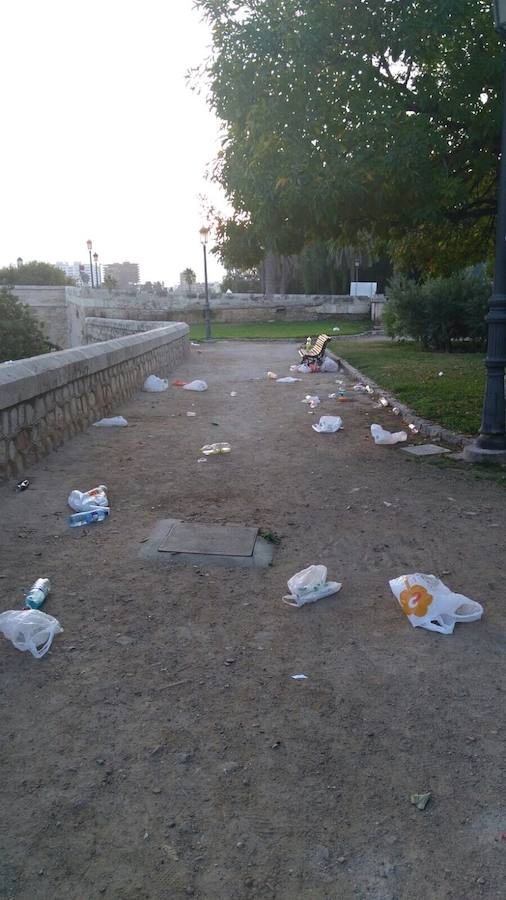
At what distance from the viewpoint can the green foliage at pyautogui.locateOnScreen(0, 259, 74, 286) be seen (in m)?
71.1

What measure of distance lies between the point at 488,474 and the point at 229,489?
8.22 ft

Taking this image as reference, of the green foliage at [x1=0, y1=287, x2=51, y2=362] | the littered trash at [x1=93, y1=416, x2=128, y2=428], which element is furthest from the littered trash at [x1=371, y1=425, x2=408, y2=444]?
the green foliage at [x1=0, y1=287, x2=51, y2=362]

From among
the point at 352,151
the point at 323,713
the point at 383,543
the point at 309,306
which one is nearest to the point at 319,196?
the point at 352,151

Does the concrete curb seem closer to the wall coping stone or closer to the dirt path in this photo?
the dirt path

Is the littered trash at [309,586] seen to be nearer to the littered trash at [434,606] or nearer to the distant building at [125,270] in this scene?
the littered trash at [434,606]

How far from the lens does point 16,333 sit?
2667 cm

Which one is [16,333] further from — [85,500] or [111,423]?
[85,500]

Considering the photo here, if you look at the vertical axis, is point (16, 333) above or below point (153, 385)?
above

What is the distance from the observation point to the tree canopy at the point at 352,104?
7.33 meters

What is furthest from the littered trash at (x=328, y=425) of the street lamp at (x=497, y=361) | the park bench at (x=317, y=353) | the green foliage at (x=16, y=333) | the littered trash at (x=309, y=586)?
the green foliage at (x=16, y=333)

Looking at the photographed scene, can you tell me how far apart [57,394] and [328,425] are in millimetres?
3488

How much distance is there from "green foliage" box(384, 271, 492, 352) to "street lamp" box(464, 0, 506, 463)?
12.2 meters

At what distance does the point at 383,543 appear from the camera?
4875 millimetres

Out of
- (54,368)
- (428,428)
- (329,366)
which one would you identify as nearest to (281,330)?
(329,366)
